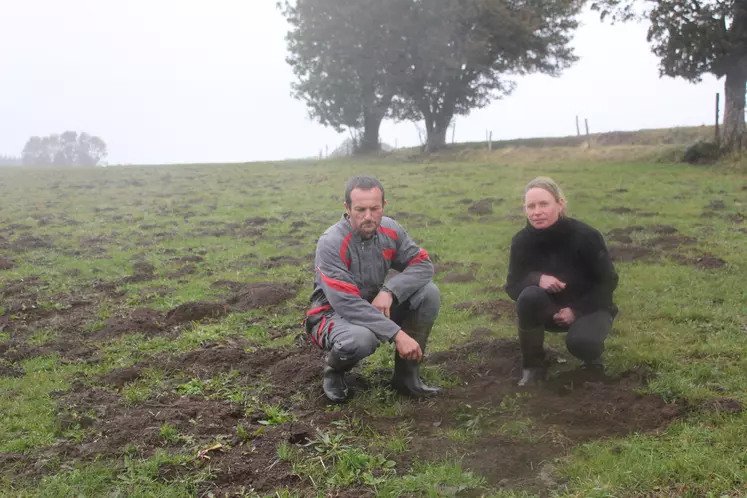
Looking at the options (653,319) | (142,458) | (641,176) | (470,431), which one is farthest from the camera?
(641,176)

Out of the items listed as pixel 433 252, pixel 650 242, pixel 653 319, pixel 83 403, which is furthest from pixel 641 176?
pixel 83 403

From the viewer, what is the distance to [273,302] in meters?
8.05

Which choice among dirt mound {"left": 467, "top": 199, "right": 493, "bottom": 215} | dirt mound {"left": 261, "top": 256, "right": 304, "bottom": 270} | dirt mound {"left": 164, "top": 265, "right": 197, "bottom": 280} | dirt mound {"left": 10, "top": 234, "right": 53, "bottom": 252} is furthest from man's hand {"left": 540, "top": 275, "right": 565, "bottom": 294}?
dirt mound {"left": 10, "top": 234, "right": 53, "bottom": 252}

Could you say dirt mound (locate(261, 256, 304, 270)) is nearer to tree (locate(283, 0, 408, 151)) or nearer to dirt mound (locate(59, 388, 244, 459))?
dirt mound (locate(59, 388, 244, 459))

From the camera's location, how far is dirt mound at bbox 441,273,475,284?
9062 millimetres

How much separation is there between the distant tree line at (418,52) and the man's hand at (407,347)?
31.5 metres

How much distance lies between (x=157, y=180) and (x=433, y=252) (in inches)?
765

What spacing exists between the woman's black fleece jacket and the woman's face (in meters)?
0.09

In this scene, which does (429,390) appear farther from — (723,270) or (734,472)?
(723,270)

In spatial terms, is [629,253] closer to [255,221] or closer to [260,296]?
[260,296]

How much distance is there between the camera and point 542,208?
4684 millimetres

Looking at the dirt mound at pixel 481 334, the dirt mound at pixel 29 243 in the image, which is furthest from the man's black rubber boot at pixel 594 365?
the dirt mound at pixel 29 243

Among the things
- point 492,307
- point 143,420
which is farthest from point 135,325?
point 492,307

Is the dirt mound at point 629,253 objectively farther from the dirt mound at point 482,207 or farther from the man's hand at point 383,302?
the man's hand at point 383,302
